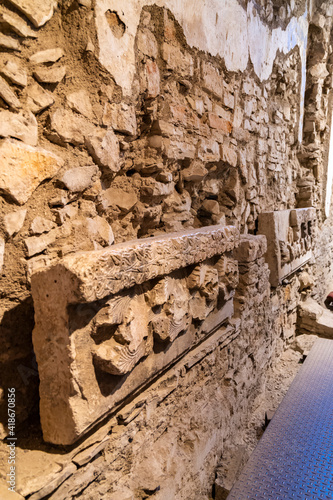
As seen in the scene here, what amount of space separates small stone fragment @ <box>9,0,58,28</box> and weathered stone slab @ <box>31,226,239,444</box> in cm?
81

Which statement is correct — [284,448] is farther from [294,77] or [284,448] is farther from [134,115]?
[294,77]

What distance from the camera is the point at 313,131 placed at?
468 centimetres

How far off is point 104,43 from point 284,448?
2393 millimetres

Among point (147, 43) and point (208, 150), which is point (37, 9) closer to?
point (147, 43)

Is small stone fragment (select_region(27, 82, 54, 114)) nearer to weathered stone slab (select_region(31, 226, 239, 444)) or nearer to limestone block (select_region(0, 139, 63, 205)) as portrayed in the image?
limestone block (select_region(0, 139, 63, 205))

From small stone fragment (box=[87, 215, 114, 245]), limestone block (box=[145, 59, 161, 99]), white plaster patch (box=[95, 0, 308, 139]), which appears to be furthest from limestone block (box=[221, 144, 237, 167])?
small stone fragment (box=[87, 215, 114, 245])

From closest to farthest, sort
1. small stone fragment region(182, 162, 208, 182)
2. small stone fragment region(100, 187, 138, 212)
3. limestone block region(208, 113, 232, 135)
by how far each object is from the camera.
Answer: small stone fragment region(100, 187, 138, 212), small stone fragment region(182, 162, 208, 182), limestone block region(208, 113, 232, 135)

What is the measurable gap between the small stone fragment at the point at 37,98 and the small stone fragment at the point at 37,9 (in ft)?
0.67

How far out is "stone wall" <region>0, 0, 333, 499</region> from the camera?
3.94 ft

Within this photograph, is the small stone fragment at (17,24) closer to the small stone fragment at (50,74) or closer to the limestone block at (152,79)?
the small stone fragment at (50,74)

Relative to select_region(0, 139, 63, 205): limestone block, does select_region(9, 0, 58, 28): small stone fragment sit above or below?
above

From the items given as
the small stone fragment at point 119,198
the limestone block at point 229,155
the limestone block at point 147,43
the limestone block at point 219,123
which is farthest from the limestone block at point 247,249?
the limestone block at point 147,43

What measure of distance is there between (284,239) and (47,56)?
285 cm

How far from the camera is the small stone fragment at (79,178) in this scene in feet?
4.39
